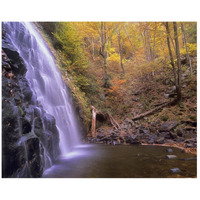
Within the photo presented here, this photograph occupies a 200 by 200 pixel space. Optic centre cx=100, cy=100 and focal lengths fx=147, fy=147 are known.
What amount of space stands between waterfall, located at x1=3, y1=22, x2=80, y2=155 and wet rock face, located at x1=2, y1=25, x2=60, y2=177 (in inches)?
42.1

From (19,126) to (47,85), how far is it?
2763mm

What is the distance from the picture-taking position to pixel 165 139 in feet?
16.0

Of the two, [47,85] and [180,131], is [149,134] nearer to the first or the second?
[180,131]

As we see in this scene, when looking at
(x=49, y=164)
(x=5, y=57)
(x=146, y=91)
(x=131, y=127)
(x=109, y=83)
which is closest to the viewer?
(x=5, y=57)

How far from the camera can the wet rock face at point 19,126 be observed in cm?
212

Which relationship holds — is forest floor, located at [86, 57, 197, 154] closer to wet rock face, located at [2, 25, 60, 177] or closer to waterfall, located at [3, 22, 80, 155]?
waterfall, located at [3, 22, 80, 155]

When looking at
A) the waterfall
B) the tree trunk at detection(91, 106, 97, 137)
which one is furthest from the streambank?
the waterfall

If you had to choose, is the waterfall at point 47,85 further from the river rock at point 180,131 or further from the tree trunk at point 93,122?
A: the river rock at point 180,131

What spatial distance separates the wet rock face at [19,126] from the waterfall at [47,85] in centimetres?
107

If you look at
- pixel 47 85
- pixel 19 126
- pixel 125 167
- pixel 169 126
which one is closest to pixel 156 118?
pixel 169 126

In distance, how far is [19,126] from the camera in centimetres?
231

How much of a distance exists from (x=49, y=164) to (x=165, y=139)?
3.68 metres

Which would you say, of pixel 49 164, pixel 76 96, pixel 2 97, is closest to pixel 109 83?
pixel 76 96
